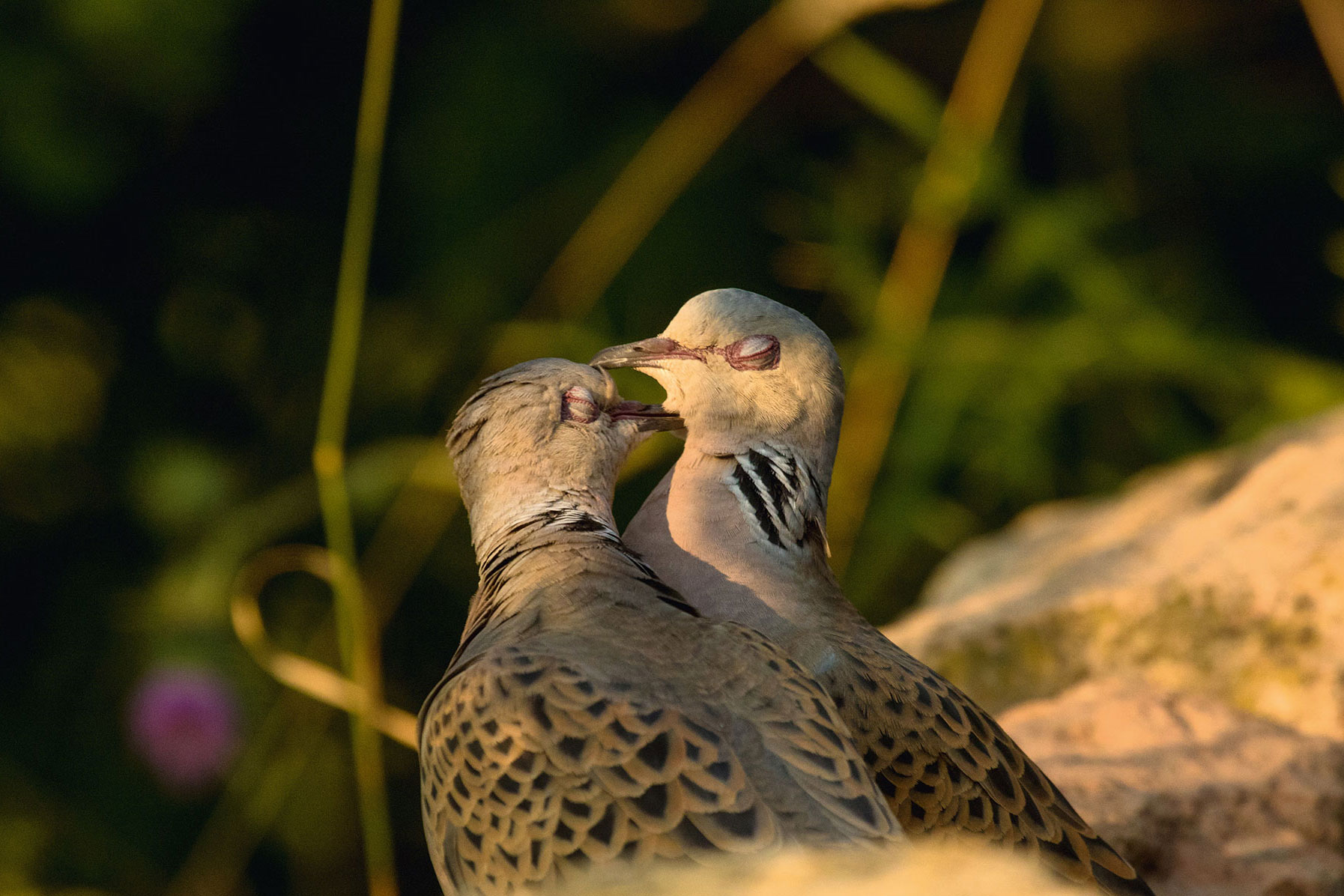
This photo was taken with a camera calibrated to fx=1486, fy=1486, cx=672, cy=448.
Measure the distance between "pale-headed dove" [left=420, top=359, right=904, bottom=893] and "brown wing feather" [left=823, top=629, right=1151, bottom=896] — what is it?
0.21m

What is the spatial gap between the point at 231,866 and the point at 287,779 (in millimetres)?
320

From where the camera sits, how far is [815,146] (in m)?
5.29

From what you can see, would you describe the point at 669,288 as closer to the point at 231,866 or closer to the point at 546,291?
the point at 546,291

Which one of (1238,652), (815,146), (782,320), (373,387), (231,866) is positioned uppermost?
(815,146)

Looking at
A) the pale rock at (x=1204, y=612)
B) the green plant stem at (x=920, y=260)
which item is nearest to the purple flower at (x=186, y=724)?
the green plant stem at (x=920, y=260)

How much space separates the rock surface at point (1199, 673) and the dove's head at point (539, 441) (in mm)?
968

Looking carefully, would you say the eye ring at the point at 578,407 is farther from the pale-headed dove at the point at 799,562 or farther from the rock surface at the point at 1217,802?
the rock surface at the point at 1217,802

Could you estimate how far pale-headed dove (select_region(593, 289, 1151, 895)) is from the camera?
6.57 feet

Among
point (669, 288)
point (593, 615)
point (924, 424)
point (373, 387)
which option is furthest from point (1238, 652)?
point (373, 387)

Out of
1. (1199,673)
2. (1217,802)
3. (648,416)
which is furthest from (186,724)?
(1217,802)

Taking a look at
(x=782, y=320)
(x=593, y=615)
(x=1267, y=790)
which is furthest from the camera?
(x=1267, y=790)

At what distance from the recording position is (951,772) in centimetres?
201

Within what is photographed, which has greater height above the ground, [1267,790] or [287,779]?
[1267,790]

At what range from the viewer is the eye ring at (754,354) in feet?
7.45
